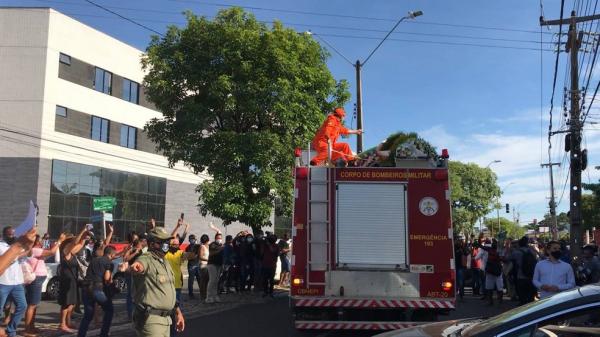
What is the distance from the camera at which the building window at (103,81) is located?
31609 mm

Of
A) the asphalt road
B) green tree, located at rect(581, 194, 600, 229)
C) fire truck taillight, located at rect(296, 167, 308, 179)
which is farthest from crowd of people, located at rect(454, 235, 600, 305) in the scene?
green tree, located at rect(581, 194, 600, 229)

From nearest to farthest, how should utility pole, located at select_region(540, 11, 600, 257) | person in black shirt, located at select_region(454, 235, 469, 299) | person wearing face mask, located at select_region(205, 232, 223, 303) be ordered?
person wearing face mask, located at select_region(205, 232, 223, 303) → person in black shirt, located at select_region(454, 235, 469, 299) → utility pole, located at select_region(540, 11, 600, 257)

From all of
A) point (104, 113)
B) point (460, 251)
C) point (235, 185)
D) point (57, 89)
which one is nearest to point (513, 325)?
point (235, 185)

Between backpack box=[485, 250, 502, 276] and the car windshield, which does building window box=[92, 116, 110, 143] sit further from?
the car windshield

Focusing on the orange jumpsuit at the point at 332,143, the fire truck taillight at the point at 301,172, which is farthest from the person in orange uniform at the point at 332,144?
the fire truck taillight at the point at 301,172

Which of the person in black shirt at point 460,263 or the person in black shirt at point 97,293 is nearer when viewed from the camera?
the person in black shirt at point 97,293

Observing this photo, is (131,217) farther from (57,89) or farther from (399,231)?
(399,231)

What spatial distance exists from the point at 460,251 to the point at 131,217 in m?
23.2

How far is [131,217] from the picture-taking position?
109ft

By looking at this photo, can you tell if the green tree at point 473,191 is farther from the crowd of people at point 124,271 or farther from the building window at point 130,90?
the crowd of people at point 124,271

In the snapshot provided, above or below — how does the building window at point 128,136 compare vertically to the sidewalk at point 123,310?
above

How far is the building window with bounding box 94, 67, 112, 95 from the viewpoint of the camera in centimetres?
3161

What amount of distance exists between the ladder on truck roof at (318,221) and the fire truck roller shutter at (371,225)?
0.56 ft

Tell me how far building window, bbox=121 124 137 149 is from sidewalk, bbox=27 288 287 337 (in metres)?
20.3
